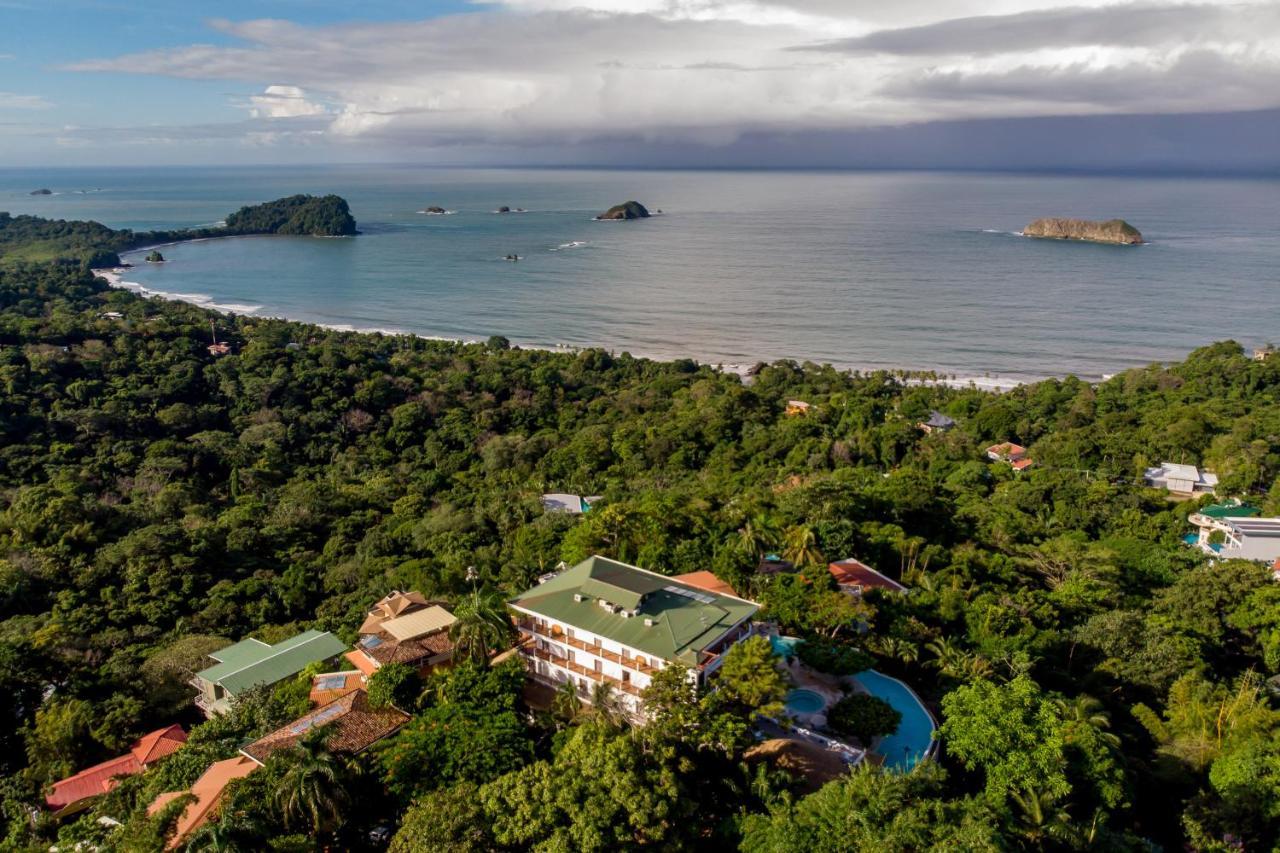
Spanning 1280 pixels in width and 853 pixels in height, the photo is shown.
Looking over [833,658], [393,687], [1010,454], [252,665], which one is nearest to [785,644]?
[833,658]

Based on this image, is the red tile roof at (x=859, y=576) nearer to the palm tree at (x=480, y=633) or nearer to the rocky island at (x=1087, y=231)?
the palm tree at (x=480, y=633)

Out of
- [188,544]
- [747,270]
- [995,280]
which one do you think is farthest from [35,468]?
[995,280]

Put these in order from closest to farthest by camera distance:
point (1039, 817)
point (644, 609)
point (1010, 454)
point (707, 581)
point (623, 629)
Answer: point (1039, 817), point (623, 629), point (644, 609), point (707, 581), point (1010, 454)

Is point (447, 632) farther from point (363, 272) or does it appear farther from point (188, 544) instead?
point (363, 272)

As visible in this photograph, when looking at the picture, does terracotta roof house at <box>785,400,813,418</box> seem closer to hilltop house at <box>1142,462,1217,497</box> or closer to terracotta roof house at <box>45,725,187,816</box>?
hilltop house at <box>1142,462,1217,497</box>

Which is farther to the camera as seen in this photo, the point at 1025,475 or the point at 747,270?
the point at 747,270

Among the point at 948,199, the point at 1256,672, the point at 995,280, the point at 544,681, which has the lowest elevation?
the point at 1256,672

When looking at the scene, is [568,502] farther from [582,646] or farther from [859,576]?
[582,646]
